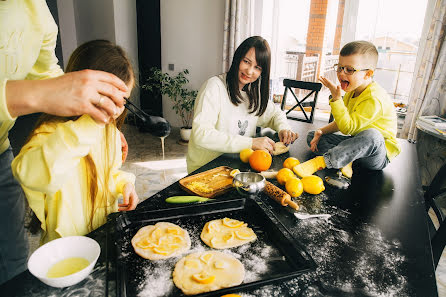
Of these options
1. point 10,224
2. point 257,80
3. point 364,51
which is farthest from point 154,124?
point 364,51

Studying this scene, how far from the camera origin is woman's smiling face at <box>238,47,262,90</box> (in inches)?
68.2

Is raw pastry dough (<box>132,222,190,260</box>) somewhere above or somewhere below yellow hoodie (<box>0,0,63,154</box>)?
below

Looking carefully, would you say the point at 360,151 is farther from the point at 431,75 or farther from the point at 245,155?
the point at 431,75

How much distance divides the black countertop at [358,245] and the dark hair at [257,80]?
2.06ft

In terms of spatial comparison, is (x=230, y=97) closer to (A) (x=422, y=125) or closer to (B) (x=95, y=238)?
(B) (x=95, y=238)

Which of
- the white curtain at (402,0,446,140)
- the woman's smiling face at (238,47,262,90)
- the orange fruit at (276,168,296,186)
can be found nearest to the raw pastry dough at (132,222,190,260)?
the orange fruit at (276,168,296,186)

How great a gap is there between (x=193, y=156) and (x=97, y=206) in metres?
0.84

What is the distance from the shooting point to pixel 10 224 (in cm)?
117

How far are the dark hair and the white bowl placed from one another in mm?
1306

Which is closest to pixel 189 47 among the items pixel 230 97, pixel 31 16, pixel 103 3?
pixel 103 3

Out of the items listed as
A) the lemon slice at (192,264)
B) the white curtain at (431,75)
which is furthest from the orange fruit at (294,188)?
the white curtain at (431,75)

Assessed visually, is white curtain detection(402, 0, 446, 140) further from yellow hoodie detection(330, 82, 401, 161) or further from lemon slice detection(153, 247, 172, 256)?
lemon slice detection(153, 247, 172, 256)

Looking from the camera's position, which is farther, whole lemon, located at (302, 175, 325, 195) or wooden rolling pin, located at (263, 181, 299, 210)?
whole lemon, located at (302, 175, 325, 195)

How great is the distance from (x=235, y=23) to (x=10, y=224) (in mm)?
3435
